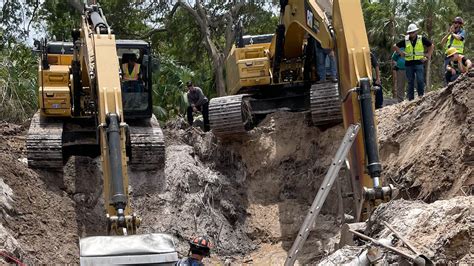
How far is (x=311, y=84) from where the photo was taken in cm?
1659

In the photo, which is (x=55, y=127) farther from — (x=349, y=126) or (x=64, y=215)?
(x=349, y=126)

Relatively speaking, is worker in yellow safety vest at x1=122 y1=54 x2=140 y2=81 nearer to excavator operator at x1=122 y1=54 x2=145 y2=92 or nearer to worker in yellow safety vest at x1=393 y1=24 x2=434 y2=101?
excavator operator at x1=122 y1=54 x2=145 y2=92

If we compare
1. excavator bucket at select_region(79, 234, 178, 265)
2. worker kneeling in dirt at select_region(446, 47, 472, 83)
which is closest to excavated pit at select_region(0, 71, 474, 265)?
worker kneeling in dirt at select_region(446, 47, 472, 83)

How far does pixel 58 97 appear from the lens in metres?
15.8

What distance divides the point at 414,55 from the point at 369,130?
17.2ft

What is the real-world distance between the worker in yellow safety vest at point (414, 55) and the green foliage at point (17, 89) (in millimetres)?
11030

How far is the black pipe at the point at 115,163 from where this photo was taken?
11.3 meters

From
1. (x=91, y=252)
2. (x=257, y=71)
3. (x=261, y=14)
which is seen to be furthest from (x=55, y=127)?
(x=261, y=14)

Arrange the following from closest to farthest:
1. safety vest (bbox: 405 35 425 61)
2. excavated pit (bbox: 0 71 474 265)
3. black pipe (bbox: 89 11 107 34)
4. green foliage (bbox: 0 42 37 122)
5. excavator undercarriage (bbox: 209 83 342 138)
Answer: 1. excavated pit (bbox: 0 71 474 265)
2. black pipe (bbox: 89 11 107 34)
3. excavator undercarriage (bbox: 209 83 342 138)
4. safety vest (bbox: 405 35 425 61)
5. green foliage (bbox: 0 42 37 122)

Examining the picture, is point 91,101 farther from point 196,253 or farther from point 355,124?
point 196,253

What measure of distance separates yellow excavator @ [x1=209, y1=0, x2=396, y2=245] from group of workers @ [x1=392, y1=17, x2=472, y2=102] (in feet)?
4.94

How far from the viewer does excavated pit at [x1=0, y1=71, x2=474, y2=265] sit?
1252 centimetres

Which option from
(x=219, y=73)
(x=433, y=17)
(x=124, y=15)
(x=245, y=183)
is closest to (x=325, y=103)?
(x=245, y=183)

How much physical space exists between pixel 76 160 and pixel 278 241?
386 centimetres
